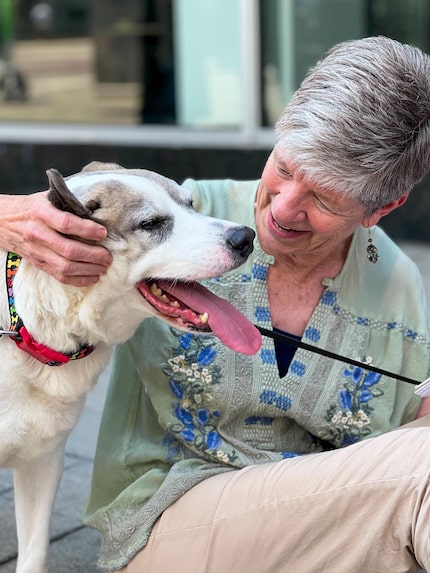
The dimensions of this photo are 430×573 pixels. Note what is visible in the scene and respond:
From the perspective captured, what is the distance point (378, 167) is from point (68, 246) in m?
0.78

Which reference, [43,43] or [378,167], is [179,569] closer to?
[378,167]

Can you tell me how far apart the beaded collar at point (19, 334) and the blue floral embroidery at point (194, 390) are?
0.33 m

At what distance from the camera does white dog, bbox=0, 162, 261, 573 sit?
2.30m

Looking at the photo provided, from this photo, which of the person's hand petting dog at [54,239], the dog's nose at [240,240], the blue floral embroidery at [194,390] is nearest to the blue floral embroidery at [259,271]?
the blue floral embroidery at [194,390]

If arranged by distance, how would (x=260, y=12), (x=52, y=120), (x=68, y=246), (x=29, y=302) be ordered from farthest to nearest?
(x=52, y=120), (x=260, y=12), (x=29, y=302), (x=68, y=246)

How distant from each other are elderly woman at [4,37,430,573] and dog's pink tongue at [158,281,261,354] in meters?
0.21

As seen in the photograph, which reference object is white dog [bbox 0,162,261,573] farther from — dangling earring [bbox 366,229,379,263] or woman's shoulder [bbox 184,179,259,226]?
dangling earring [bbox 366,229,379,263]

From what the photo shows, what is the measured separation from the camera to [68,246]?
7.15 ft

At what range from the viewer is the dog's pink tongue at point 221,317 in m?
2.31

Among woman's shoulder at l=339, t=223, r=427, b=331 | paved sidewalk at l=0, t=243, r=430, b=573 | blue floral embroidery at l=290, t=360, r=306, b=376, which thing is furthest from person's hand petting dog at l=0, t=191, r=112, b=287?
paved sidewalk at l=0, t=243, r=430, b=573

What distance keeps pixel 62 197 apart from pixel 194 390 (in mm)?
684

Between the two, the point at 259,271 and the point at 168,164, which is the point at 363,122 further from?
the point at 168,164

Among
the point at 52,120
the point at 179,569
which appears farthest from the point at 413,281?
the point at 52,120

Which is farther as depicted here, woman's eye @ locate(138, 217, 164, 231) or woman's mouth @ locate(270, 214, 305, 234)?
woman's mouth @ locate(270, 214, 305, 234)
